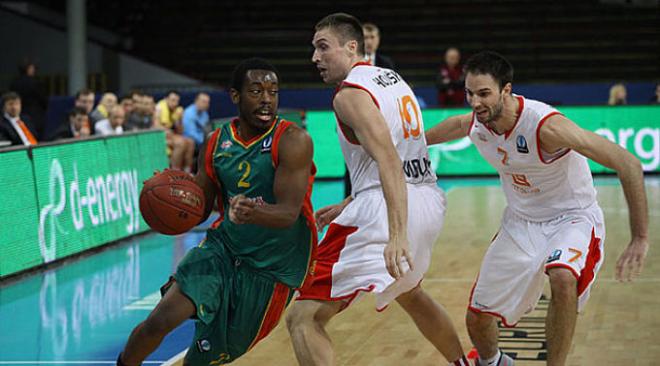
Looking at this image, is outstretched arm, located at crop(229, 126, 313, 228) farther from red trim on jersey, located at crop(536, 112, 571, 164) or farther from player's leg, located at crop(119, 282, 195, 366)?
red trim on jersey, located at crop(536, 112, 571, 164)

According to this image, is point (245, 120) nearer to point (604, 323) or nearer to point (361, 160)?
point (361, 160)

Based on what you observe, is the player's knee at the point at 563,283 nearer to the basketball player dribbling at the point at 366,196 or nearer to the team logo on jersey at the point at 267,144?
the basketball player dribbling at the point at 366,196

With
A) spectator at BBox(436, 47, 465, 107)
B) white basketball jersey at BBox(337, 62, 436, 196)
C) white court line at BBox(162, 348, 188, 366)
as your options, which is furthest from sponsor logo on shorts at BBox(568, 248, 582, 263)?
spectator at BBox(436, 47, 465, 107)

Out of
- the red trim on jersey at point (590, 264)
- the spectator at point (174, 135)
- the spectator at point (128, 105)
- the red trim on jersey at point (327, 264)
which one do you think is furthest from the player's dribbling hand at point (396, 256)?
the spectator at point (174, 135)

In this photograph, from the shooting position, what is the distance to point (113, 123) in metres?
13.1

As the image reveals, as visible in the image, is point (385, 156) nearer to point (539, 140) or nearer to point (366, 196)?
point (366, 196)

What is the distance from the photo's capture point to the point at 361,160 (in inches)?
200

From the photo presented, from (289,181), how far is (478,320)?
4.37 ft

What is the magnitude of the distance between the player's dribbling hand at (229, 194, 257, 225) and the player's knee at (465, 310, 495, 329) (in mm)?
1486

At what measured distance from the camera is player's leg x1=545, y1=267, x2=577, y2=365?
16.5 feet

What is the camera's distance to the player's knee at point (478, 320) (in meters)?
5.35

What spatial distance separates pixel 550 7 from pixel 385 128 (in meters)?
21.0

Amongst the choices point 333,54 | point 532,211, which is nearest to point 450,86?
point 532,211

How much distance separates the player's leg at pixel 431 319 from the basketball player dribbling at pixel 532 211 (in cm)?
12
